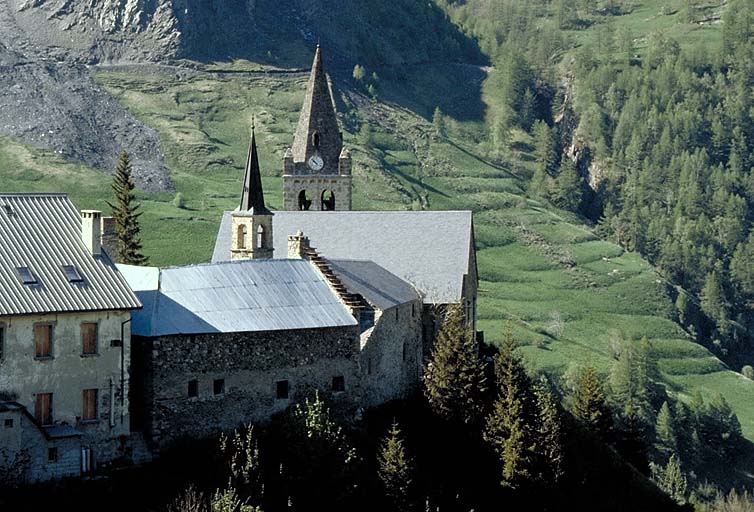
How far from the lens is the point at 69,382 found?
6638cm

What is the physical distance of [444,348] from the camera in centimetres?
8288

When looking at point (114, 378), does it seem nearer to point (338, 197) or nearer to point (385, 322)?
point (385, 322)

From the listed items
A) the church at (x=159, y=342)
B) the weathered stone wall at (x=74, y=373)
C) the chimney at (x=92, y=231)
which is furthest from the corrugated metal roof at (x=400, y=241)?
the weathered stone wall at (x=74, y=373)

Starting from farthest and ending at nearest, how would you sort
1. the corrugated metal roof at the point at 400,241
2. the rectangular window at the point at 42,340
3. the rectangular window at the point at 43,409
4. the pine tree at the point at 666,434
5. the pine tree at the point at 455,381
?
the pine tree at the point at 666,434 → the corrugated metal roof at the point at 400,241 → the pine tree at the point at 455,381 → the rectangular window at the point at 43,409 → the rectangular window at the point at 42,340

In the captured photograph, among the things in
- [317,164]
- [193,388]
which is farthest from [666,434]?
[193,388]

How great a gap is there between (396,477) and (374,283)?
1531 centimetres

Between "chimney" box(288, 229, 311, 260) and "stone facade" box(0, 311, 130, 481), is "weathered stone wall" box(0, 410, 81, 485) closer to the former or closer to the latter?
"stone facade" box(0, 311, 130, 481)

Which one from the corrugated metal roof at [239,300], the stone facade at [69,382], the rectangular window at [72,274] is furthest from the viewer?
the corrugated metal roof at [239,300]

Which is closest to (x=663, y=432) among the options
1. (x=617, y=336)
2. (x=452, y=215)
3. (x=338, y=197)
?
(x=617, y=336)

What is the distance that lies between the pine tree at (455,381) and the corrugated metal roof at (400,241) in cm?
832

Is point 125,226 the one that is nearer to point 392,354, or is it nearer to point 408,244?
point 408,244

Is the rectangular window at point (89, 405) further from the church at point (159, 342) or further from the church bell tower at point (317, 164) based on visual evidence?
the church bell tower at point (317, 164)

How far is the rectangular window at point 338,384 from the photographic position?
2980 inches

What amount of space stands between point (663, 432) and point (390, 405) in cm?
9456
